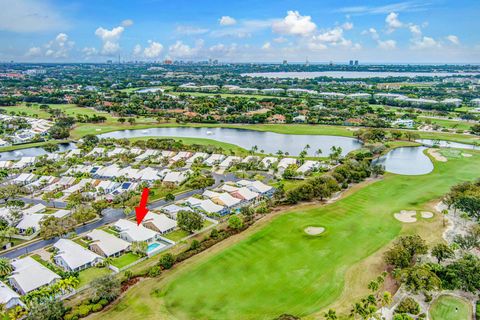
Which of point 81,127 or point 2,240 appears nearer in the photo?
point 2,240

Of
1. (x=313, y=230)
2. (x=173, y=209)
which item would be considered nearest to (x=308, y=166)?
(x=313, y=230)

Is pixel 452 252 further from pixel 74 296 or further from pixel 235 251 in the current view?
pixel 74 296

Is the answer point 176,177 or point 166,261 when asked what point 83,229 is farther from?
point 176,177

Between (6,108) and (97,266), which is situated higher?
(6,108)

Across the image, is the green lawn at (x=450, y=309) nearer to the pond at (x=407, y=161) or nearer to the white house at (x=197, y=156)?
the pond at (x=407, y=161)

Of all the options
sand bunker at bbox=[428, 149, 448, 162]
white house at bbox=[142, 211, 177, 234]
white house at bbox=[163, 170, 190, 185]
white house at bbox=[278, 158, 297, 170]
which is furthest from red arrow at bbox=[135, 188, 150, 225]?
sand bunker at bbox=[428, 149, 448, 162]

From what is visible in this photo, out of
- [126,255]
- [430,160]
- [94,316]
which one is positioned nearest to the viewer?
[94,316]

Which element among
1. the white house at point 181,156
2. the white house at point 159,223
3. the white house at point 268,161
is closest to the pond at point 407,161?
the white house at point 268,161

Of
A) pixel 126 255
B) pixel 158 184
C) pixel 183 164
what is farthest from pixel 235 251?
pixel 183 164
